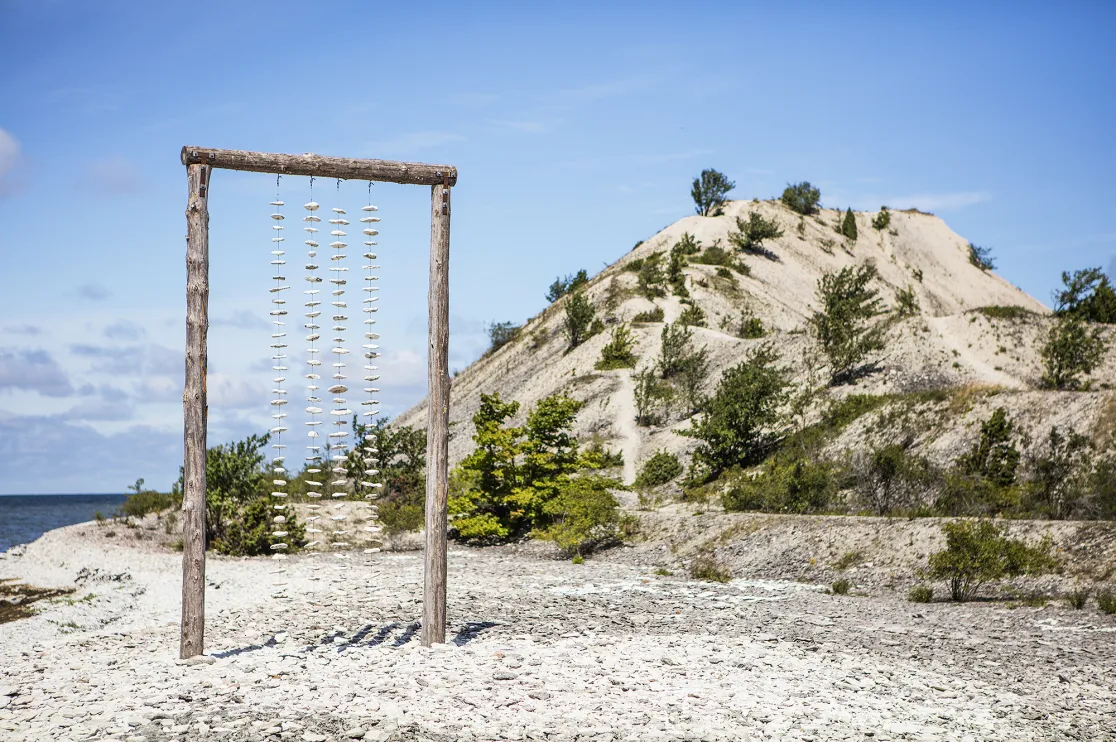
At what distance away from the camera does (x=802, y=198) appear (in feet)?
326

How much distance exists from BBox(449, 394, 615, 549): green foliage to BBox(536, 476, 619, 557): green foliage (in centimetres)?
8

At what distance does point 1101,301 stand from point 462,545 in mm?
38804

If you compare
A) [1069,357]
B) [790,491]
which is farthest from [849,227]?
[790,491]

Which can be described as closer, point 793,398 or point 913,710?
point 913,710

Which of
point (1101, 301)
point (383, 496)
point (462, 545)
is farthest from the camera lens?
point (1101, 301)

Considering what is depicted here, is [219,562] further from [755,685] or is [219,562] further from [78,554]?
[755,685]

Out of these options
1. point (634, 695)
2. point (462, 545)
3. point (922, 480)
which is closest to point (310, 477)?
point (462, 545)

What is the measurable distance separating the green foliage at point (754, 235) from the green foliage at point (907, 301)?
12084 millimetres

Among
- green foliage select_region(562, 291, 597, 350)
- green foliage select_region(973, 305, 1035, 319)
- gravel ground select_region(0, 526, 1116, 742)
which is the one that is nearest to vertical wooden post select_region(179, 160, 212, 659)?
gravel ground select_region(0, 526, 1116, 742)

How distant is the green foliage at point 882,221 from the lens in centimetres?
10269

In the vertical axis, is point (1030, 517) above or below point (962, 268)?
below

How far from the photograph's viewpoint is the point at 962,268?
102938 millimetres

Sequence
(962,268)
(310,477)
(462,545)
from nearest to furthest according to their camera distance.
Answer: (462,545), (310,477), (962,268)

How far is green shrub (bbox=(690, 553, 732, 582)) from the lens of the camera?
20297 mm
